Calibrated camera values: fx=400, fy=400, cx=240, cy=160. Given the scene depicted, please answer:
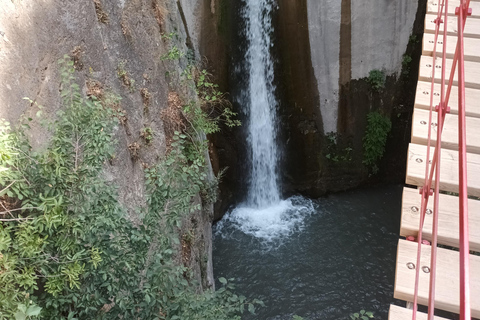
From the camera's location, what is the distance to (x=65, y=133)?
3.17 metres

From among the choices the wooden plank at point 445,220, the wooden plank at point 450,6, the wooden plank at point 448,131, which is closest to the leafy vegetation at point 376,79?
the wooden plank at point 450,6

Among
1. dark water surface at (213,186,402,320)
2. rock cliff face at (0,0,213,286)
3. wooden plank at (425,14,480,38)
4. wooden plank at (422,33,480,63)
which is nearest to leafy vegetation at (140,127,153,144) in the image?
rock cliff face at (0,0,213,286)

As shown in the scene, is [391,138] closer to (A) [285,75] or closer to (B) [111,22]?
(A) [285,75]

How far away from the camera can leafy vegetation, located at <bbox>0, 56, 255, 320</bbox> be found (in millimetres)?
2832

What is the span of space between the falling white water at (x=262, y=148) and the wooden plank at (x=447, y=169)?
6.75 metres

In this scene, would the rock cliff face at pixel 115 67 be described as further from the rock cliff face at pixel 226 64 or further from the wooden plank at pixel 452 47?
the wooden plank at pixel 452 47

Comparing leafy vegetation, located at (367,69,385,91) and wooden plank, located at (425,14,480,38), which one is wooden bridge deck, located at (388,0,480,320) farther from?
leafy vegetation, located at (367,69,385,91)

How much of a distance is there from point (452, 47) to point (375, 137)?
703 centimetres

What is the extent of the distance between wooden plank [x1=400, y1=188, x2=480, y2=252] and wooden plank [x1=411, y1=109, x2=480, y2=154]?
47cm

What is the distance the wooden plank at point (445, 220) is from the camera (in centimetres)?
249

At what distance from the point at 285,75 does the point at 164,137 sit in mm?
4896

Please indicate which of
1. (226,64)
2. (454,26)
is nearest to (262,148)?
(226,64)

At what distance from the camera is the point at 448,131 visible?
323 centimetres

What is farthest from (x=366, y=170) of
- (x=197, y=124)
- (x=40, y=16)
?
(x=40, y=16)
